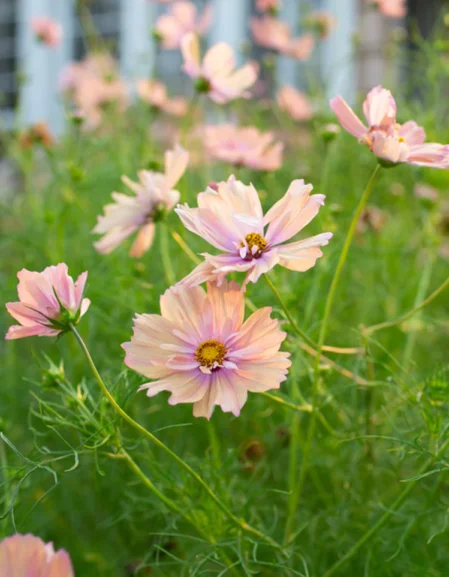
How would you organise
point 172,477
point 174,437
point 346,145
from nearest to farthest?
point 172,477, point 174,437, point 346,145

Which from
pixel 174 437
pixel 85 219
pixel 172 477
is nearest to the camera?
pixel 172 477

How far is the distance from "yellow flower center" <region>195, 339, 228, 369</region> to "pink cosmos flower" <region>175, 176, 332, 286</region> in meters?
0.05

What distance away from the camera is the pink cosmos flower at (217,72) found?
0.87m

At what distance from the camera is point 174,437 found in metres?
1.03

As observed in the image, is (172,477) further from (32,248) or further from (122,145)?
(122,145)

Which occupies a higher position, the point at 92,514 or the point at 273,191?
the point at 273,191

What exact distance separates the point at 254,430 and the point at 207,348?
49cm

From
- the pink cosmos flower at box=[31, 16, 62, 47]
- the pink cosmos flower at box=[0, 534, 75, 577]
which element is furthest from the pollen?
the pink cosmos flower at box=[31, 16, 62, 47]

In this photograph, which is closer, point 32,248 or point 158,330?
point 158,330

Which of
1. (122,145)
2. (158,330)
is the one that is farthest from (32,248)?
(158,330)

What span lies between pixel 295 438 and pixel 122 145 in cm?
102

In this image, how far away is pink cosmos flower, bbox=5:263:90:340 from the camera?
49cm

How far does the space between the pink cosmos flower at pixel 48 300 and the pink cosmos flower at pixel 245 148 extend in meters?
0.45

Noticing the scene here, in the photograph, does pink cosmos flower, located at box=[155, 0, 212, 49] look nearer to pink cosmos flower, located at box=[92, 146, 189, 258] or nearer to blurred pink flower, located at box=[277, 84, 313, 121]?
blurred pink flower, located at box=[277, 84, 313, 121]
